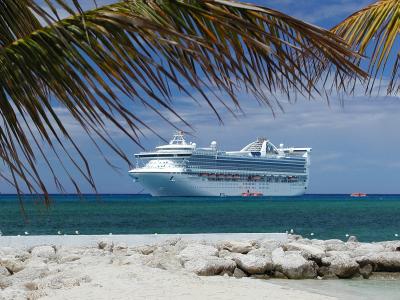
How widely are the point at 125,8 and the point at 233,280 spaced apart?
7.58 metres

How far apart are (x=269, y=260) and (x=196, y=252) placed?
3.61 feet

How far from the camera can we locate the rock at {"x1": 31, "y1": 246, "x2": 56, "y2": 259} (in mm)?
9695

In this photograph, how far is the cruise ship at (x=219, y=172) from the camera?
214 ft

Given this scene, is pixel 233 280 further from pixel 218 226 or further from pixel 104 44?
A: pixel 218 226

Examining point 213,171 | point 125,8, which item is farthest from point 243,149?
point 125,8

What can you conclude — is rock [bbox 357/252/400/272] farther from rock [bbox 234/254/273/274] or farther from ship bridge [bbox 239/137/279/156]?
ship bridge [bbox 239/137/279/156]

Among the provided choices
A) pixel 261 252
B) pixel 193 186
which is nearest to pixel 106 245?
pixel 261 252

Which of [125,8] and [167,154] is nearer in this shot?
[125,8]

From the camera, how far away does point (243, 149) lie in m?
78.3

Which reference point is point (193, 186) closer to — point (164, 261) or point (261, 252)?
point (261, 252)

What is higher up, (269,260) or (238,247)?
(238,247)

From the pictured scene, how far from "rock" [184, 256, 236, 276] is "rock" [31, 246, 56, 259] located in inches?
79.0

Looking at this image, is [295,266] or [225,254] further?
[225,254]

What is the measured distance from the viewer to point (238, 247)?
10938 mm
